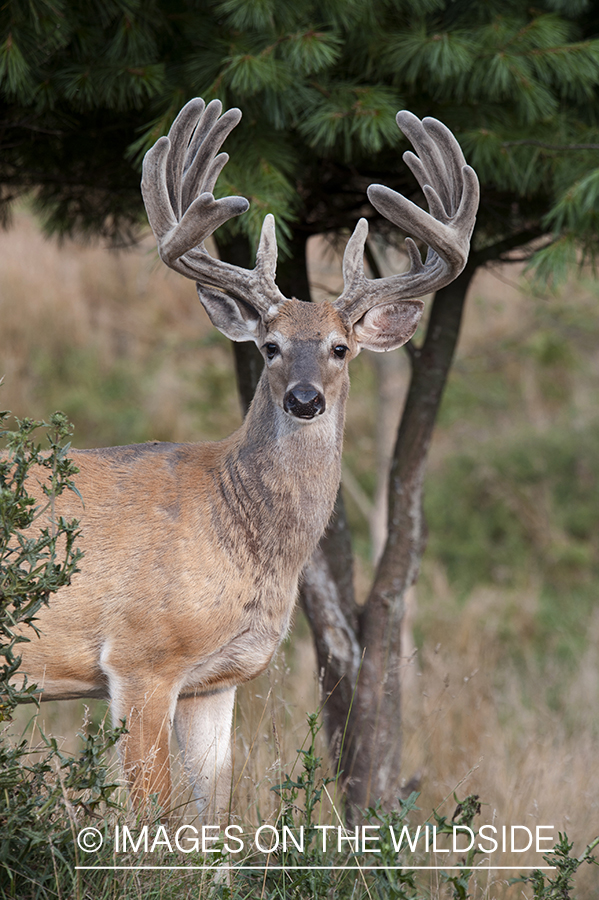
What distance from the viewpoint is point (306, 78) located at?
440 centimetres

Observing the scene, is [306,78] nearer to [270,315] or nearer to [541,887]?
[270,315]

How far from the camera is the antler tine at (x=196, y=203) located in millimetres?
3818

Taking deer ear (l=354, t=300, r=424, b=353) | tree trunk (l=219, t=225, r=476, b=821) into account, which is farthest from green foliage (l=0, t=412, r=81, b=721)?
tree trunk (l=219, t=225, r=476, b=821)

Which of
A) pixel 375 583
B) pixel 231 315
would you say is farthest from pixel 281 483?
pixel 375 583

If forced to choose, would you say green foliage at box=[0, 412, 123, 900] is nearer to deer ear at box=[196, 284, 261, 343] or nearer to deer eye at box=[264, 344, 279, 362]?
deer eye at box=[264, 344, 279, 362]

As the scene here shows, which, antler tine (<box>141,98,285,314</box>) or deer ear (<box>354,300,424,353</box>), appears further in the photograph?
deer ear (<box>354,300,424,353</box>)

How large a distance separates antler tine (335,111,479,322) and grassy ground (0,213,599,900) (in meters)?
3.93

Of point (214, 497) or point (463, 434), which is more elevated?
point (214, 497)

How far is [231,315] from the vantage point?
4.37m

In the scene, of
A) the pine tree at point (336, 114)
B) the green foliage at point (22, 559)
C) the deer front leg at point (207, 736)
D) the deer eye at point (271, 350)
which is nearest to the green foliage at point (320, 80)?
the pine tree at point (336, 114)

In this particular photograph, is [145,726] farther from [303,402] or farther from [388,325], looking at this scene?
[388,325]

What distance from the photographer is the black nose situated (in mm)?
3855

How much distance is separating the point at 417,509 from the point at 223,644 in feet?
6.42

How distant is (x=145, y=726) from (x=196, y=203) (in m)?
2.09
